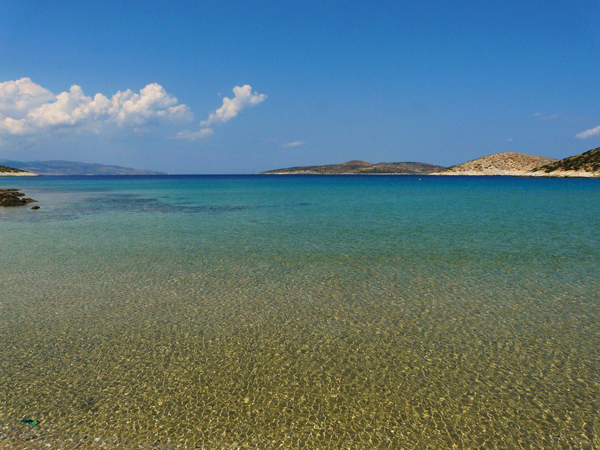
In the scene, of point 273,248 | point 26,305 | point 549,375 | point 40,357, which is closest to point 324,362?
point 549,375

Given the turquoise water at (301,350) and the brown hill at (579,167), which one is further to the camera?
the brown hill at (579,167)

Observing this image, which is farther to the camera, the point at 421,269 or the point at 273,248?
the point at 273,248

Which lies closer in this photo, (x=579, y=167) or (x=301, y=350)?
(x=301, y=350)

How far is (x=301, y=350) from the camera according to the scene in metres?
7.70

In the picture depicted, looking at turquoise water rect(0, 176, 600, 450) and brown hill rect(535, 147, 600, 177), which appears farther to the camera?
brown hill rect(535, 147, 600, 177)

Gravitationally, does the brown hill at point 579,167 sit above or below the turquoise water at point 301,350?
above

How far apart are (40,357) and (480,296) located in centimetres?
1168

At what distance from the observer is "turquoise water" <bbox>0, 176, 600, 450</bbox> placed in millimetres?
5375

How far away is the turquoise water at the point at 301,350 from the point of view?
538 cm

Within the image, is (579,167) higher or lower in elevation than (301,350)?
higher

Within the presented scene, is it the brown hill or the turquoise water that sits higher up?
the brown hill

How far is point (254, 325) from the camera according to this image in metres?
8.92

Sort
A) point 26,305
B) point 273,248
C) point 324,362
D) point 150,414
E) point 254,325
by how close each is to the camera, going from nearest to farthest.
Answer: point 150,414 < point 324,362 < point 254,325 < point 26,305 < point 273,248

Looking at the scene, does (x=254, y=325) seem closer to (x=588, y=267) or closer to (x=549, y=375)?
(x=549, y=375)
